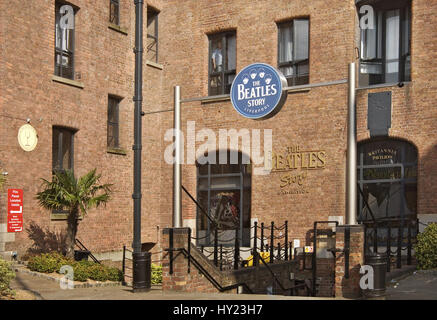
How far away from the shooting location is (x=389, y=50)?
20328mm

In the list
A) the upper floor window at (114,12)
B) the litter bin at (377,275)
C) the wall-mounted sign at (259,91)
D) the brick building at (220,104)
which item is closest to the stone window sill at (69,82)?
the brick building at (220,104)

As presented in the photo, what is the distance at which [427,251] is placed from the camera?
1664cm

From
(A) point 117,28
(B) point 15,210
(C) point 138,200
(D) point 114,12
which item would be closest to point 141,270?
(C) point 138,200

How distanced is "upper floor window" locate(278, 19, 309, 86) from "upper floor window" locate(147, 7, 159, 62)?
555 centimetres

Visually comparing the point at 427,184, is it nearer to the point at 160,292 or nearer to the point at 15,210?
the point at 160,292

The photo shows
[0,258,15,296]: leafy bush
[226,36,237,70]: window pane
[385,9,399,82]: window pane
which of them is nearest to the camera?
[0,258,15,296]: leafy bush

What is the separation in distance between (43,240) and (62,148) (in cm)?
335

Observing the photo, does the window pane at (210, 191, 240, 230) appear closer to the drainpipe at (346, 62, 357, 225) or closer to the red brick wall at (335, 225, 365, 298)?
the red brick wall at (335, 225, 365, 298)

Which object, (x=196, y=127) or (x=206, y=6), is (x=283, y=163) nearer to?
(x=196, y=127)

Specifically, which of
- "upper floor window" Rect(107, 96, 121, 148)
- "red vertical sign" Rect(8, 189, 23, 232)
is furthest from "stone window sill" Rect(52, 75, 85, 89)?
"red vertical sign" Rect(8, 189, 23, 232)

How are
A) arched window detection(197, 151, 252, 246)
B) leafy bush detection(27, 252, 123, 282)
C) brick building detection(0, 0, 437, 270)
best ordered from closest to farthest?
leafy bush detection(27, 252, 123, 282), brick building detection(0, 0, 437, 270), arched window detection(197, 151, 252, 246)

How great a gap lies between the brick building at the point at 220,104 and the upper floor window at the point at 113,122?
54 millimetres

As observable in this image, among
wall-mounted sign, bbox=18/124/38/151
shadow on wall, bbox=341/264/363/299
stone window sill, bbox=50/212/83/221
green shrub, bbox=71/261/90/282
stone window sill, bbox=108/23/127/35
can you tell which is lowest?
green shrub, bbox=71/261/90/282

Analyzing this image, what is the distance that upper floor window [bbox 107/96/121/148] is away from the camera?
22.7 m
